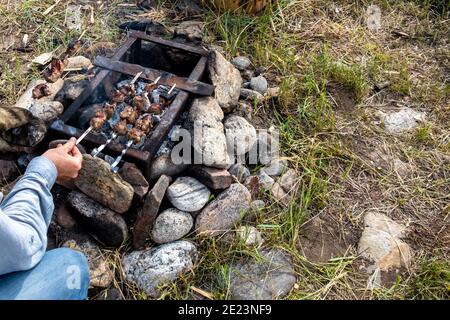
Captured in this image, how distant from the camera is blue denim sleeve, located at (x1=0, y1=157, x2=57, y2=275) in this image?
199cm

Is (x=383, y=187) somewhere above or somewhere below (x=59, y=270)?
below

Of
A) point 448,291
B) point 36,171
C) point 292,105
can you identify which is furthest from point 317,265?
point 36,171

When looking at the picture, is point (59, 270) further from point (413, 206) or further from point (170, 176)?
point (413, 206)

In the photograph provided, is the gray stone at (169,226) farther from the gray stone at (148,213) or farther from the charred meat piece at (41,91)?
the charred meat piece at (41,91)

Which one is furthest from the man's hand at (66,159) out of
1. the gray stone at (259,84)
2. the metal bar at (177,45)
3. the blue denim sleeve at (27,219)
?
the gray stone at (259,84)

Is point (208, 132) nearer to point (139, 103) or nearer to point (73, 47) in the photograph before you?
point (139, 103)

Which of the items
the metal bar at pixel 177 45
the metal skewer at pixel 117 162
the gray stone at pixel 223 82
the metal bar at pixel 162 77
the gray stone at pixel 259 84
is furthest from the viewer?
the gray stone at pixel 259 84

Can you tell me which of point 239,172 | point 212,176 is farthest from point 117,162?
point 239,172

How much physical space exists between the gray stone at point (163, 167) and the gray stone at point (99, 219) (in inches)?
14.4

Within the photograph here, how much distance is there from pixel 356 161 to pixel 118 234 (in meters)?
1.95

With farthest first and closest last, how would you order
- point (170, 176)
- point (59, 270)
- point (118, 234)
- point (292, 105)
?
point (292, 105), point (170, 176), point (118, 234), point (59, 270)

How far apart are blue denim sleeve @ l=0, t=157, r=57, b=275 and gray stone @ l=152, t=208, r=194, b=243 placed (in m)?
0.75

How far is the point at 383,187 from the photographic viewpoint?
347cm

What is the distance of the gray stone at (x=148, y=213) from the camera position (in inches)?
112
